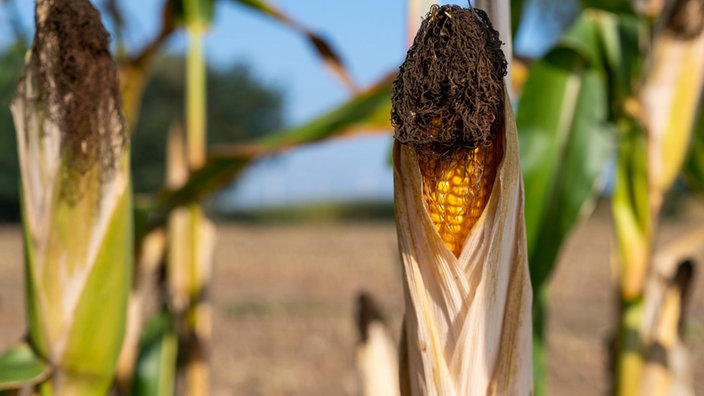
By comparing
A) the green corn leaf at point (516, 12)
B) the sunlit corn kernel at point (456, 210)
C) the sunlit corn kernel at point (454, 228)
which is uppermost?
the green corn leaf at point (516, 12)

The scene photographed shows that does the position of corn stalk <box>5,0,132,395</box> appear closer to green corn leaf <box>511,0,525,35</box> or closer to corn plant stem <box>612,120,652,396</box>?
green corn leaf <box>511,0,525,35</box>

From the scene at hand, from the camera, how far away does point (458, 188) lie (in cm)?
61

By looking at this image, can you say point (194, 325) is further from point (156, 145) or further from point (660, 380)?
point (156, 145)

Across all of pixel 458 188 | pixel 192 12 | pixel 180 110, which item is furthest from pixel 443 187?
pixel 180 110

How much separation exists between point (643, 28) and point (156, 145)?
50.8 feet

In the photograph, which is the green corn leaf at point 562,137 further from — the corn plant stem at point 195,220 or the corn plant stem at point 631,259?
the corn plant stem at point 195,220

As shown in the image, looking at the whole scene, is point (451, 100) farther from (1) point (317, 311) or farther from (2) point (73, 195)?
(1) point (317, 311)

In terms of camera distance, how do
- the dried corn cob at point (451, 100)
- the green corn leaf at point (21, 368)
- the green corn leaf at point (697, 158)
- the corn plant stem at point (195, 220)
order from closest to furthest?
1. the dried corn cob at point (451, 100)
2. the green corn leaf at point (21, 368)
3. the green corn leaf at point (697, 158)
4. the corn plant stem at point (195, 220)

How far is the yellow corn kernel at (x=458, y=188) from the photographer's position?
61 cm

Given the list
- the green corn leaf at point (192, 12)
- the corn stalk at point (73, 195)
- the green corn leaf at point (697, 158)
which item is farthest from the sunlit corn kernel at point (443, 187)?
the green corn leaf at point (192, 12)

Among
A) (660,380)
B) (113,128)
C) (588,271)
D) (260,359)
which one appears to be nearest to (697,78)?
(660,380)

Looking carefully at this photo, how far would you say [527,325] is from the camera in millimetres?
644

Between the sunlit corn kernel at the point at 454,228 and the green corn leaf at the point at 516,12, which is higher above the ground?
the green corn leaf at the point at 516,12

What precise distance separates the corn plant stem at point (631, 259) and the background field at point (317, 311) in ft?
0.71
